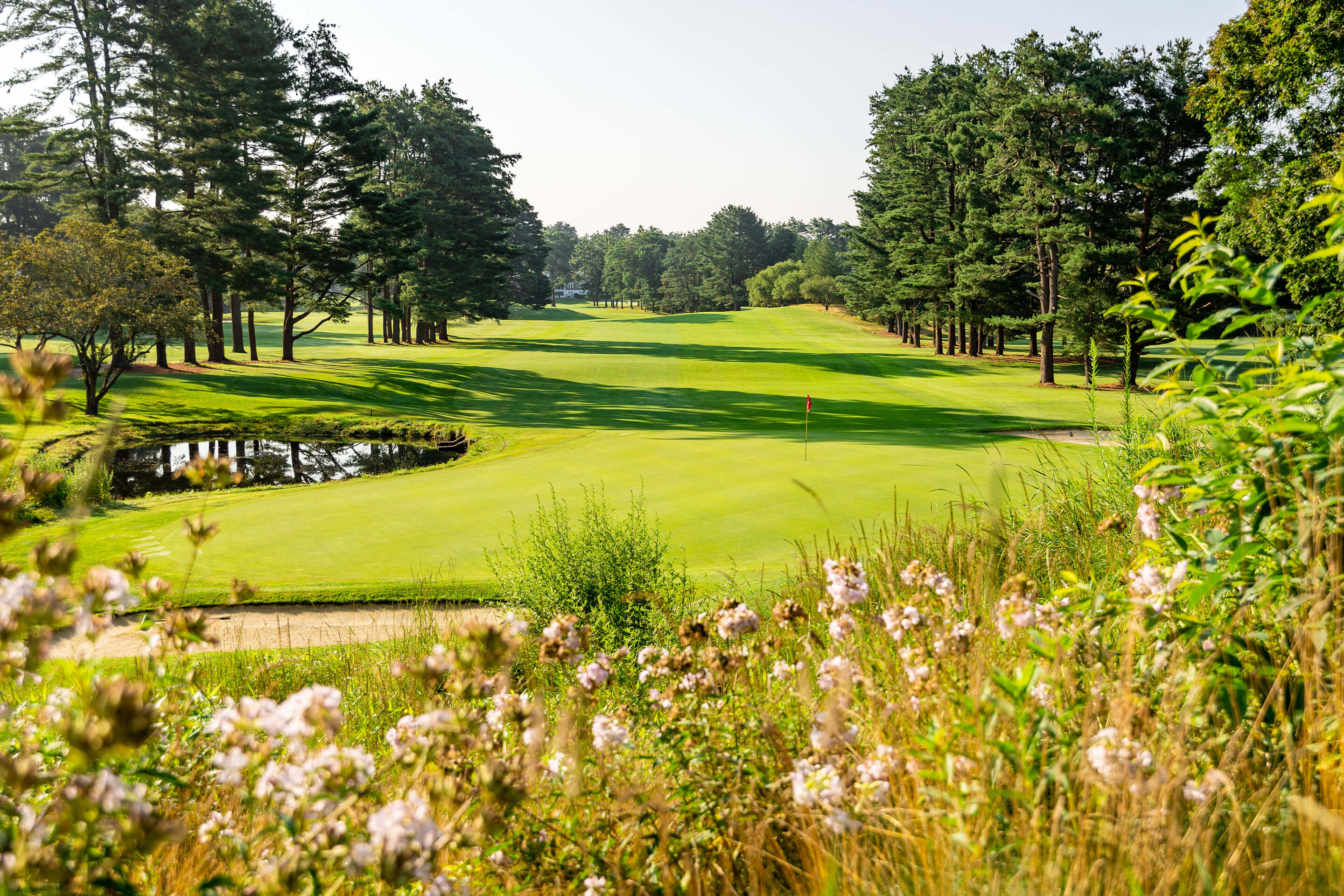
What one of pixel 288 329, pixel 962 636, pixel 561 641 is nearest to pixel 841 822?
pixel 561 641

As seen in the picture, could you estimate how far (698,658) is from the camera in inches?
107

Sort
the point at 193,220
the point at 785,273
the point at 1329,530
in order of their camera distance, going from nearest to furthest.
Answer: the point at 1329,530, the point at 193,220, the point at 785,273

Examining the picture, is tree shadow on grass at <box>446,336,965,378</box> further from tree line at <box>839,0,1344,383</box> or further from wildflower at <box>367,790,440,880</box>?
wildflower at <box>367,790,440,880</box>

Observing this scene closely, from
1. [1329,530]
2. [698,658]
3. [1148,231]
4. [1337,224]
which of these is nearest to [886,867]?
[698,658]

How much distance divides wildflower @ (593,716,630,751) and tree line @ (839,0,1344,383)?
11.9 meters

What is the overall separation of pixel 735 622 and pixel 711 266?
328 ft

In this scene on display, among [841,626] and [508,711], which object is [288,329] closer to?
[508,711]

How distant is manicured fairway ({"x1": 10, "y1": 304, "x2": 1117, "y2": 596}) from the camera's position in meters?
8.58

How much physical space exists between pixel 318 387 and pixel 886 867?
28545mm

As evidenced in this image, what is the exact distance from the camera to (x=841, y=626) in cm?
260

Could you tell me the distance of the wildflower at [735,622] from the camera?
237cm

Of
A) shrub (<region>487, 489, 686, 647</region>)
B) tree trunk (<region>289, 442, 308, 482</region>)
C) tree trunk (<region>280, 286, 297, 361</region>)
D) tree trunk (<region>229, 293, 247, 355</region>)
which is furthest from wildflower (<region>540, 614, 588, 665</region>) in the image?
tree trunk (<region>229, 293, 247, 355</region>)

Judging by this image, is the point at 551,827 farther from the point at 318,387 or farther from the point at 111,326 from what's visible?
the point at 318,387

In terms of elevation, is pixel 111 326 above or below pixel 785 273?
below
